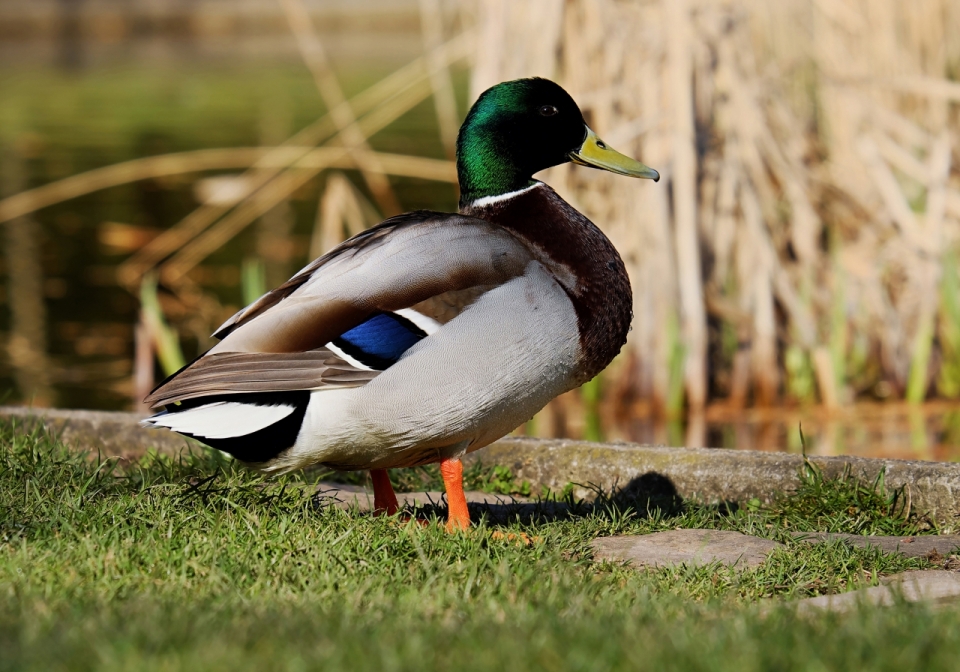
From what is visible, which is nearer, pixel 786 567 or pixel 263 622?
Result: pixel 263 622

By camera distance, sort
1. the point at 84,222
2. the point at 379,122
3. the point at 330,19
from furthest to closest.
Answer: the point at 330,19 < the point at 84,222 < the point at 379,122

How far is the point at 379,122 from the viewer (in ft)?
21.1

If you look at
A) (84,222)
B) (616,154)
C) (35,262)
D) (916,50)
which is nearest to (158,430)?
(616,154)

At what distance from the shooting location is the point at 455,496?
3.54 m

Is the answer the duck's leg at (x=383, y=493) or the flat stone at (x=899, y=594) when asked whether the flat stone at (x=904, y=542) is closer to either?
the flat stone at (x=899, y=594)

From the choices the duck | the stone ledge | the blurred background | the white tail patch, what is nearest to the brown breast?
the duck

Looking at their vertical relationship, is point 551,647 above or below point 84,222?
above

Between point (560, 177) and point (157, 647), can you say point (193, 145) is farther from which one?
point (157, 647)

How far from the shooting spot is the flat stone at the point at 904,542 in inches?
135

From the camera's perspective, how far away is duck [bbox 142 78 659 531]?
10.8 feet

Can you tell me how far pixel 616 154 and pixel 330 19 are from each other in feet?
150

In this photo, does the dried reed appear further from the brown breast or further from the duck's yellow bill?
the brown breast

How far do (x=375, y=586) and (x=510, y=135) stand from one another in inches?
A: 64.7

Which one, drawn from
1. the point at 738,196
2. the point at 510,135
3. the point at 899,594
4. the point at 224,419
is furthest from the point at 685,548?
the point at 738,196
